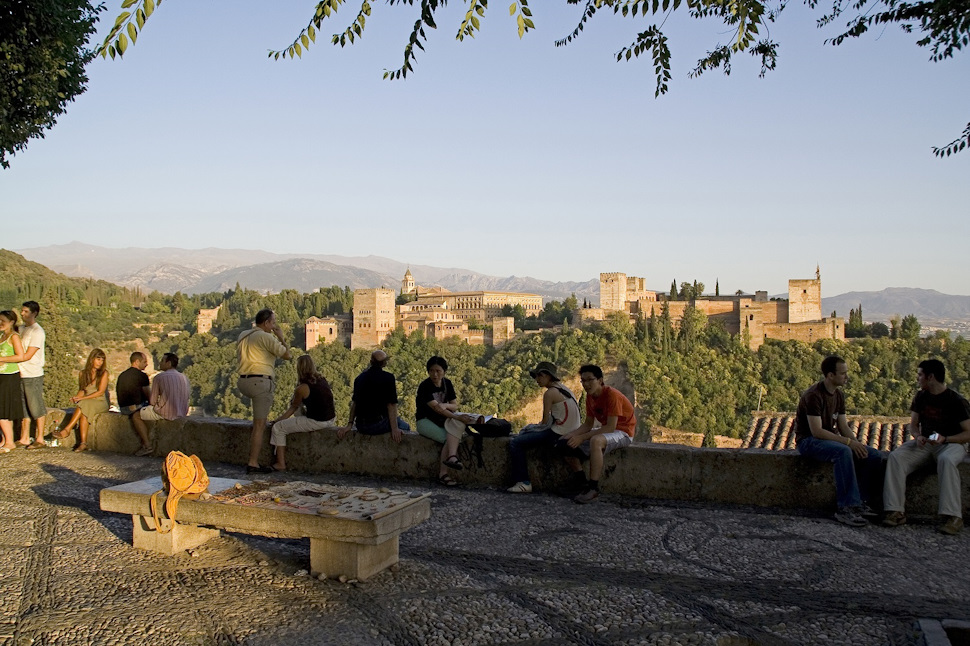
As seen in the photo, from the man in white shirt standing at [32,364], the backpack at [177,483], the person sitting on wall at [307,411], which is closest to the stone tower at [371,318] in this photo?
the man in white shirt standing at [32,364]

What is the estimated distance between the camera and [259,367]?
663cm

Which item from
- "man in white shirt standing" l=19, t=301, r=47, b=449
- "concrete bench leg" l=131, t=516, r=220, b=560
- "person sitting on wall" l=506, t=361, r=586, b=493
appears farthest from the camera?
"man in white shirt standing" l=19, t=301, r=47, b=449

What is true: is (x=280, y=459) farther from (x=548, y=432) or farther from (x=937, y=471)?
(x=937, y=471)

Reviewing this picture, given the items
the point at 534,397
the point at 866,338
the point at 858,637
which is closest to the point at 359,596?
the point at 858,637

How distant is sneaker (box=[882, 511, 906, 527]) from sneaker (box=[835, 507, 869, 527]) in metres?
0.12

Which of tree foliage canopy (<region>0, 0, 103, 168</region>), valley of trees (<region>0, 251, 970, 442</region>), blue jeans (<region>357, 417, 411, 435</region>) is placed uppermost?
tree foliage canopy (<region>0, 0, 103, 168</region>)

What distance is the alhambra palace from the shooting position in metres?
66.9

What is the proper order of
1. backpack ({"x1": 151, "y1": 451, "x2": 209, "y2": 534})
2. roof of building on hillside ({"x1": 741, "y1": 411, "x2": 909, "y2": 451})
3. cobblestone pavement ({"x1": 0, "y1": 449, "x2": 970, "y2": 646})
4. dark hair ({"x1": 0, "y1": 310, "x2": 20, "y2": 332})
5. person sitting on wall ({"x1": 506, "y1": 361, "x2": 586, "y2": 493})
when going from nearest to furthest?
cobblestone pavement ({"x1": 0, "y1": 449, "x2": 970, "y2": 646}) → backpack ({"x1": 151, "y1": 451, "x2": 209, "y2": 534}) → person sitting on wall ({"x1": 506, "y1": 361, "x2": 586, "y2": 493}) → dark hair ({"x1": 0, "y1": 310, "x2": 20, "y2": 332}) → roof of building on hillside ({"x1": 741, "y1": 411, "x2": 909, "y2": 451})

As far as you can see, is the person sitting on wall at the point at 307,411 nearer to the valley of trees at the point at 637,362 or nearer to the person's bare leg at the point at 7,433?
the person's bare leg at the point at 7,433

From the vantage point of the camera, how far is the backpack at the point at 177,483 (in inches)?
163

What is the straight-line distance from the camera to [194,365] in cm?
7138

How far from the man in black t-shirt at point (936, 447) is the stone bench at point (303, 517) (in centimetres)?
316

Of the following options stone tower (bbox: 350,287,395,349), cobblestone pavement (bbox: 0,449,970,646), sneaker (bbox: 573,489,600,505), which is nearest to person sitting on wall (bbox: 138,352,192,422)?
cobblestone pavement (bbox: 0,449,970,646)

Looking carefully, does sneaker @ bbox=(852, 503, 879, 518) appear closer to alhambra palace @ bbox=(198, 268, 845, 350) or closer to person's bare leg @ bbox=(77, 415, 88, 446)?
person's bare leg @ bbox=(77, 415, 88, 446)
